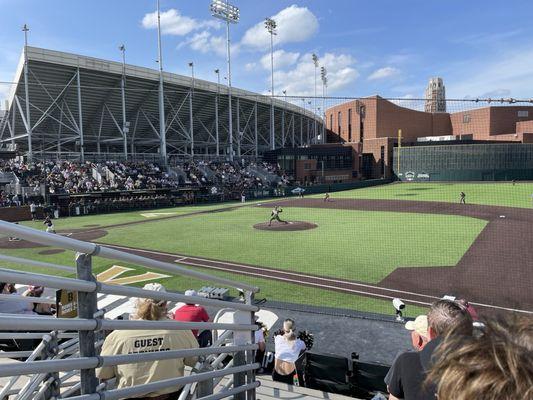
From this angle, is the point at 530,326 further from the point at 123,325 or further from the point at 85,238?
the point at 85,238

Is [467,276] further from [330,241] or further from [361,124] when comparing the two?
[361,124]

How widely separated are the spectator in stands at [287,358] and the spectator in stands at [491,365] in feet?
17.6

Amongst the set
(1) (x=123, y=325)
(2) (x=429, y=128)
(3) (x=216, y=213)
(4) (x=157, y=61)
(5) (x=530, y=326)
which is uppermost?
(4) (x=157, y=61)

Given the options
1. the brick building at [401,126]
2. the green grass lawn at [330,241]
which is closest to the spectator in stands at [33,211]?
the green grass lawn at [330,241]

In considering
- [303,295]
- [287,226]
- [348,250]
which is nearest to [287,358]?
[303,295]

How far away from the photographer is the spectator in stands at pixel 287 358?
20.6 ft

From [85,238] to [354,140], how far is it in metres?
65.2

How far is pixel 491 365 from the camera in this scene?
47.5 inches

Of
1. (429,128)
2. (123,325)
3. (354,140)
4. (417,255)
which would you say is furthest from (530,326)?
(429,128)

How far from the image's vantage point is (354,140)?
263ft

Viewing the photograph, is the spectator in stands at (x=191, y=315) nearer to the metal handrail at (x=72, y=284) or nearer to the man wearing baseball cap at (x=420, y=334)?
the man wearing baseball cap at (x=420, y=334)

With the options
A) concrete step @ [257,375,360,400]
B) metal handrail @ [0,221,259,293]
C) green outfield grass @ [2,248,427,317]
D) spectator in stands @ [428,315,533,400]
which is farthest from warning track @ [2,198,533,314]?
metal handrail @ [0,221,259,293]

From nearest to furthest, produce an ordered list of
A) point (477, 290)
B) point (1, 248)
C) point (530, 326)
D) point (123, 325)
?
point (530, 326), point (123, 325), point (477, 290), point (1, 248)

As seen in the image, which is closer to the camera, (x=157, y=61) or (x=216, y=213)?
(x=216, y=213)
